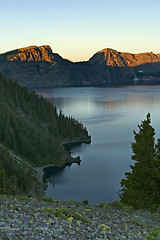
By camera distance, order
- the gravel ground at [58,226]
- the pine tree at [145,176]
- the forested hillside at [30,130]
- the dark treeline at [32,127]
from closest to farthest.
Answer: the gravel ground at [58,226], the pine tree at [145,176], the forested hillside at [30,130], the dark treeline at [32,127]

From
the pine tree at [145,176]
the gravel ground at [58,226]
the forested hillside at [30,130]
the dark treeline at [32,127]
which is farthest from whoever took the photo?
the dark treeline at [32,127]

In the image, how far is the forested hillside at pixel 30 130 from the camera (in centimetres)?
13300

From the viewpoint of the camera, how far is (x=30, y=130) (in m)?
148

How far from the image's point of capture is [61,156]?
440ft

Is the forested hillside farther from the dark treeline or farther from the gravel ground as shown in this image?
the gravel ground

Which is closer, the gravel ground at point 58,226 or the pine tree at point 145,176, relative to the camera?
the gravel ground at point 58,226

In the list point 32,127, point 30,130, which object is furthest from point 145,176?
point 32,127

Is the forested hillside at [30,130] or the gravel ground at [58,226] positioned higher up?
the gravel ground at [58,226]

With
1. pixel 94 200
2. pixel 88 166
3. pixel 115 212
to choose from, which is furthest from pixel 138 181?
pixel 88 166

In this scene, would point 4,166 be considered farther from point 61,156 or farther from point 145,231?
point 145,231

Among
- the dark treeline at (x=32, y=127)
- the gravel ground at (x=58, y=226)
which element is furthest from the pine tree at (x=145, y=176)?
the dark treeline at (x=32, y=127)

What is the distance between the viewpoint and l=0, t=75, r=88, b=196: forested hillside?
436ft

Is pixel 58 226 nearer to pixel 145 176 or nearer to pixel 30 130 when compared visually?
pixel 145 176

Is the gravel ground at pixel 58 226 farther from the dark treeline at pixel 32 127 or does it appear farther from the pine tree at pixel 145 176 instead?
the dark treeline at pixel 32 127
